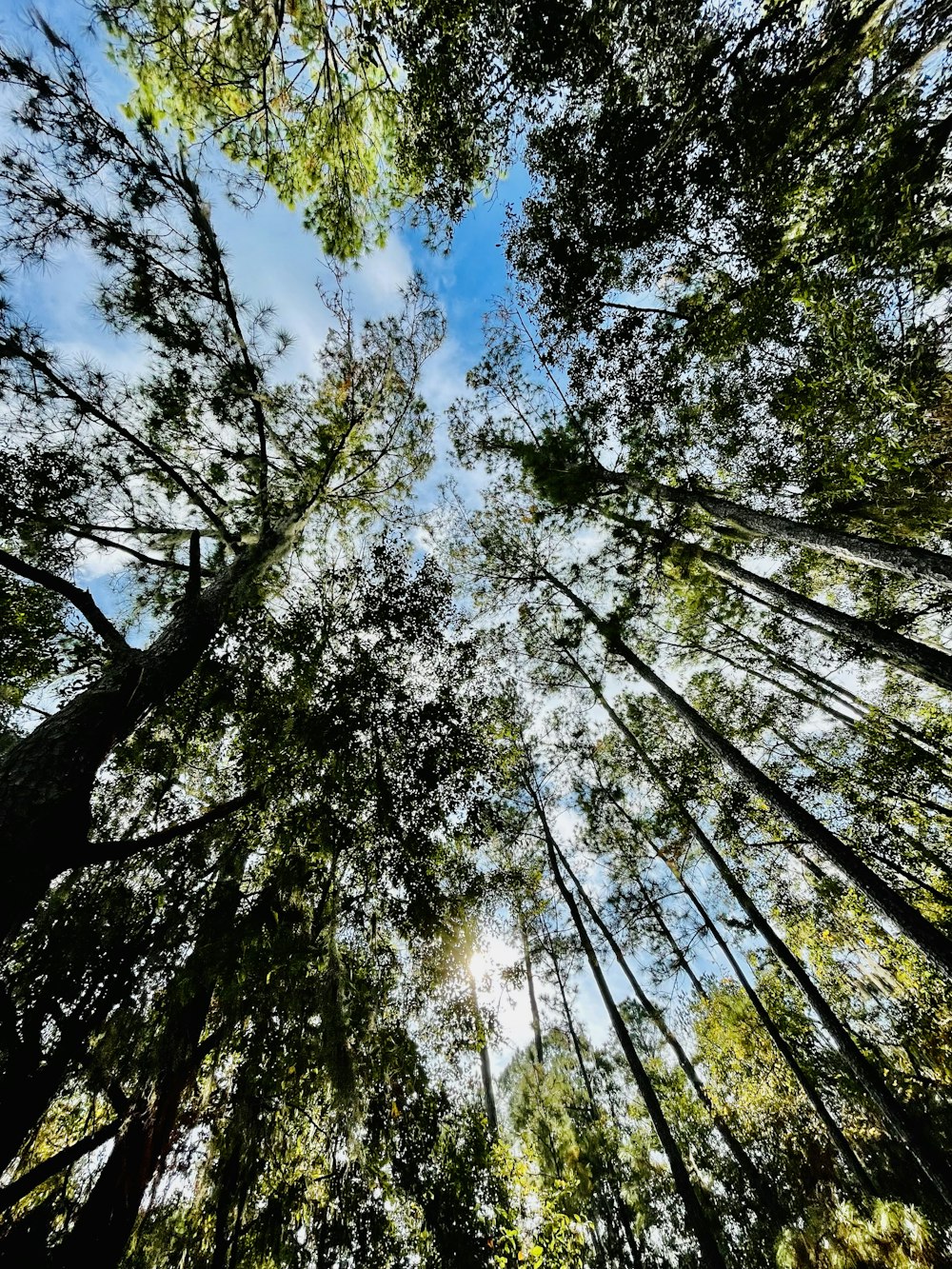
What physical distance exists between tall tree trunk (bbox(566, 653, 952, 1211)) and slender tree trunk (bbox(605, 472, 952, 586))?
5.57 meters

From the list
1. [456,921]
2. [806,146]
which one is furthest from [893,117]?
[456,921]

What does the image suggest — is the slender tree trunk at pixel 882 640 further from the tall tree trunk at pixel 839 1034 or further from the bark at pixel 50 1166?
the bark at pixel 50 1166

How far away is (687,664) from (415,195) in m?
12.4

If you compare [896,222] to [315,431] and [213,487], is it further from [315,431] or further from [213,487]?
[213,487]

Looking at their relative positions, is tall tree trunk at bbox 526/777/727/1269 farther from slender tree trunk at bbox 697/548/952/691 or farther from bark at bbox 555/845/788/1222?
slender tree trunk at bbox 697/548/952/691

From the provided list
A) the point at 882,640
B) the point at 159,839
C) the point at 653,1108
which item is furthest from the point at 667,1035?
the point at 159,839

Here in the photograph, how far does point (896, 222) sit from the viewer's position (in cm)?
473

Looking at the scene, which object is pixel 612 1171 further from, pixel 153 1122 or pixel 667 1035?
pixel 153 1122

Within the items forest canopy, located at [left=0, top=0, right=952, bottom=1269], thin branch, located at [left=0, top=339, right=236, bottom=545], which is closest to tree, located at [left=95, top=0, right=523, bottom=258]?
forest canopy, located at [left=0, top=0, right=952, bottom=1269]

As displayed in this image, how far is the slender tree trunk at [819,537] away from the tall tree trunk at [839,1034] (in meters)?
5.57

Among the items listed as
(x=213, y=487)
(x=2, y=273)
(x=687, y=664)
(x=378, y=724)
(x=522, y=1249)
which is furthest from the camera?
(x=687, y=664)

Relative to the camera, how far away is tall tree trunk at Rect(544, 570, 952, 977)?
5.01 meters

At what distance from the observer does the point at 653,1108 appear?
805 centimetres

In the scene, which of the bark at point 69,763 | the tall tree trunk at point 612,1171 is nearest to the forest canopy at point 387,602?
the bark at point 69,763
